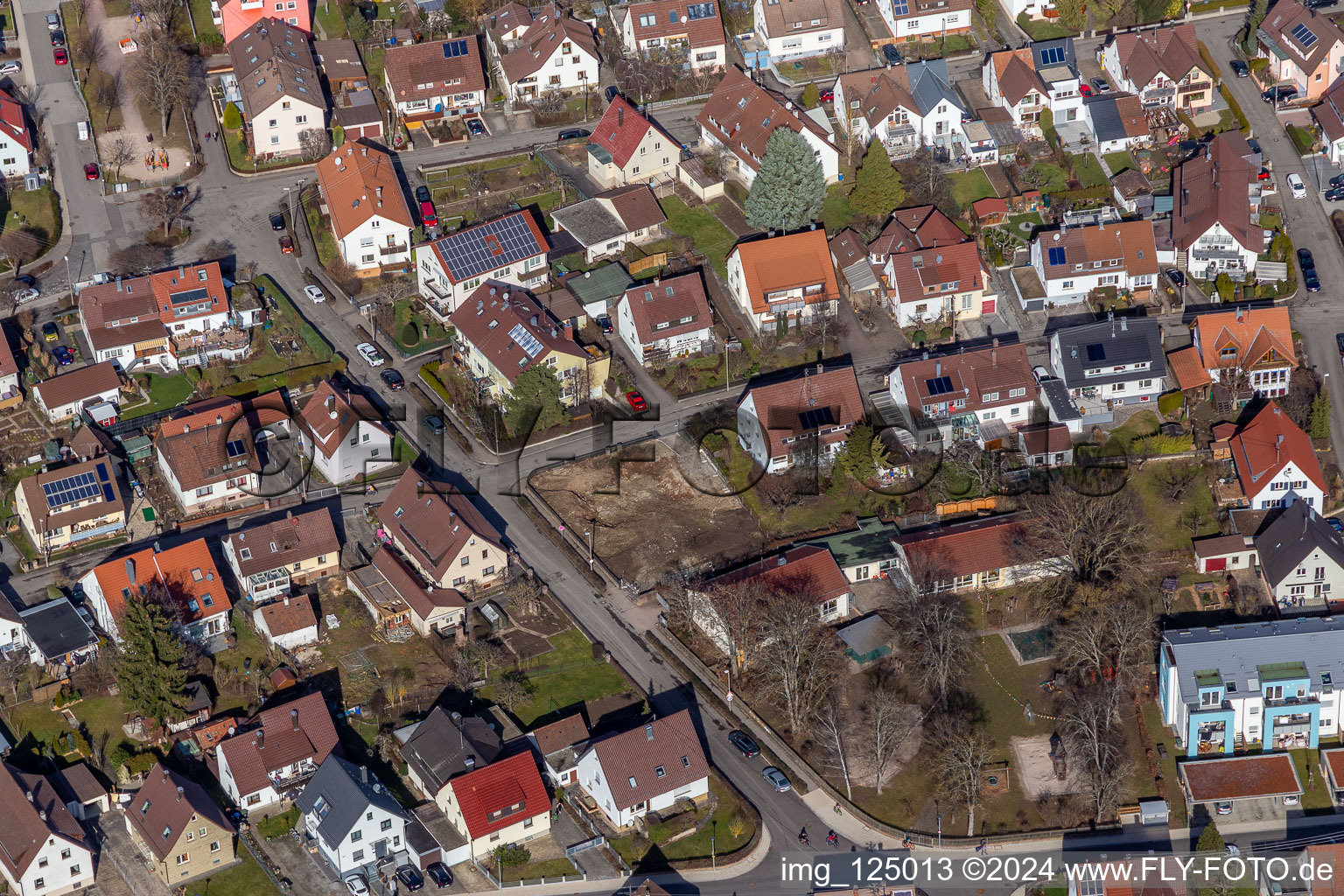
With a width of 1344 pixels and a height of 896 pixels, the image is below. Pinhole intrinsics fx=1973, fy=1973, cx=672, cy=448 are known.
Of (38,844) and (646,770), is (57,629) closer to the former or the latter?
(38,844)

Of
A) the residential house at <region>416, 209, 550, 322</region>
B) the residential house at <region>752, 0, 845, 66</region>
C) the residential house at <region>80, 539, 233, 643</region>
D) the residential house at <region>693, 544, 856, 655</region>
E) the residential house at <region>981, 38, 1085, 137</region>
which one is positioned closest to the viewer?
the residential house at <region>693, 544, 856, 655</region>

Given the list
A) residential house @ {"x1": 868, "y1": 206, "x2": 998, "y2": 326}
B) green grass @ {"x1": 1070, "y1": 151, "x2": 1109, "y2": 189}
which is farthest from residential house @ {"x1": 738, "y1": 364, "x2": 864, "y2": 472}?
green grass @ {"x1": 1070, "y1": 151, "x2": 1109, "y2": 189}

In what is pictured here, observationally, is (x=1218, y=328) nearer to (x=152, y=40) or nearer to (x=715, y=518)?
(x=715, y=518)

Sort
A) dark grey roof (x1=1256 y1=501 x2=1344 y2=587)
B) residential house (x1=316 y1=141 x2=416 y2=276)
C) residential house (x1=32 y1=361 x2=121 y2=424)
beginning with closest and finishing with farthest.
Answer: dark grey roof (x1=1256 y1=501 x2=1344 y2=587)
residential house (x1=32 y1=361 x2=121 y2=424)
residential house (x1=316 y1=141 x2=416 y2=276)

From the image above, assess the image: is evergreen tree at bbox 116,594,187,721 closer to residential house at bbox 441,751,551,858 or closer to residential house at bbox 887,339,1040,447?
residential house at bbox 441,751,551,858

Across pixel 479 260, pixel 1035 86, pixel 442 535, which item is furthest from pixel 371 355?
pixel 1035 86

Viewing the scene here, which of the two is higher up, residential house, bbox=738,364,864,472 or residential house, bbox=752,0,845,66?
residential house, bbox=752,0,845,66
